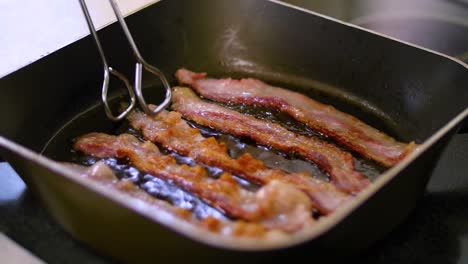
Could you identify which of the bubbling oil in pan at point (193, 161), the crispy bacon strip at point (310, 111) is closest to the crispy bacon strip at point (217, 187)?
the bubbling oil in pan at point (193, 161)

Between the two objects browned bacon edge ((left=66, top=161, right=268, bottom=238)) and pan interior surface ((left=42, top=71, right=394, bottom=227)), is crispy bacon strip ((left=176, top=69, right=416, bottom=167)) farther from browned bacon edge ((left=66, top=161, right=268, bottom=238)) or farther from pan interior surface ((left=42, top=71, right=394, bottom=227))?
browned bacon edge ((left=66, top=161, right=268, bottom=238))

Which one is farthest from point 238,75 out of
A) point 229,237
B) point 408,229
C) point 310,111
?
point 229,237

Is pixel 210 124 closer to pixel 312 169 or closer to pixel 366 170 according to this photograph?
pixel 312 169

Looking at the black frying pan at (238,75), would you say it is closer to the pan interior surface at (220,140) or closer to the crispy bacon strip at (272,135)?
the pan interior surface at (220,140)

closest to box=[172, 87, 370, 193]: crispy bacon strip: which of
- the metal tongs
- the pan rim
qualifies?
the metal tongs

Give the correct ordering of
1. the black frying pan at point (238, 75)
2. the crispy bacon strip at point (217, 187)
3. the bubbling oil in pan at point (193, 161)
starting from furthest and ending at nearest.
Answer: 1. the bubbling oil in pan at point (193, 161)
2. the crispy bacon strip at point (217, 187)
3. the black frying pan at point (238, 75)

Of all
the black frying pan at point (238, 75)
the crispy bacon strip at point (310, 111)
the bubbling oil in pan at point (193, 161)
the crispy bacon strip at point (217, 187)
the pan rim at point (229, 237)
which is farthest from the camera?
the crispy bacon strip at point (310, 111)
